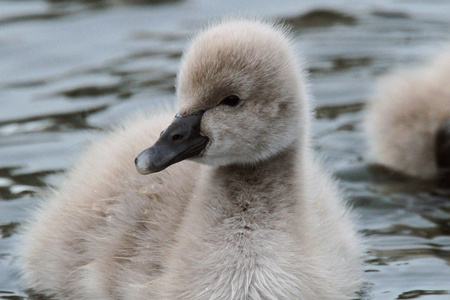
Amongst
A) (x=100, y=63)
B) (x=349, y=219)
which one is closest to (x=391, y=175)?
(x=349, y=219)

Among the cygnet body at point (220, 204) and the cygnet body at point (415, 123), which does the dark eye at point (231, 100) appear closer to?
the cygnet body at point (220, 204)

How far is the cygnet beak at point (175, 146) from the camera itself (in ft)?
14.3

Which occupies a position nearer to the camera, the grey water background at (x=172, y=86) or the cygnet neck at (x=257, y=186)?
the cygnet neck at (x=257, y=186)

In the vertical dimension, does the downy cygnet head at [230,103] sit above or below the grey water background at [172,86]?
above

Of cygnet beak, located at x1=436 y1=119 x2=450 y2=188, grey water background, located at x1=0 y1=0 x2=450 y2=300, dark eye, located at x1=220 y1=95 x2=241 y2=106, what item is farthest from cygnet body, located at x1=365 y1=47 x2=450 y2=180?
dark eye, located at x1=220 y1=95 x2=241 y2=106

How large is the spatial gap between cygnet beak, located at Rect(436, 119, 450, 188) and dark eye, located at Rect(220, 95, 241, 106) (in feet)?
7.95

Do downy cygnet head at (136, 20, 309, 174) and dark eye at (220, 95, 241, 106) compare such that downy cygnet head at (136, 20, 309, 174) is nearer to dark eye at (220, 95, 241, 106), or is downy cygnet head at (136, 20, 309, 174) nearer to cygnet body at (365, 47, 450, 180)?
dark eye at (220, 95, 241, 106)

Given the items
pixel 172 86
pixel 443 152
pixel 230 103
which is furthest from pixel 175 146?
pixel 172 86

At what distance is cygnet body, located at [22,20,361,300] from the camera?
4441 millimetres

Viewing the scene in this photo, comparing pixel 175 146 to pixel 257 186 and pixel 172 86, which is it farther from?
pixel 172 86

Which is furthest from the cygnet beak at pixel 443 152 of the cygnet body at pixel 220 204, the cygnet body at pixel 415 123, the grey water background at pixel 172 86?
the cygnet body at pixel 220 204

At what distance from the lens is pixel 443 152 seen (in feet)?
21.5

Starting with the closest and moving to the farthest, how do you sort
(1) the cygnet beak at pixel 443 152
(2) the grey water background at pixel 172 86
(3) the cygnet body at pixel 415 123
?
(2) the grey water background at pixel 172 86 < (1) the cygnet beak at pixel 443 152 < (3) the cygnet body at pixel 415 123

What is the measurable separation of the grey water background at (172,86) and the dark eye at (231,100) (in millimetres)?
1285
